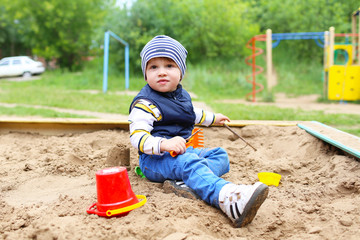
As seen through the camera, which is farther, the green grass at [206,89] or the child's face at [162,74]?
the green grass at [206,89]

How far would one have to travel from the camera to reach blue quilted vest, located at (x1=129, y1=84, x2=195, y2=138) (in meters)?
1.98

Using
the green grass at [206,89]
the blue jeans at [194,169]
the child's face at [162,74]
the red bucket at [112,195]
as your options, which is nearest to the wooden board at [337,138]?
the blue jeans at [194,169]

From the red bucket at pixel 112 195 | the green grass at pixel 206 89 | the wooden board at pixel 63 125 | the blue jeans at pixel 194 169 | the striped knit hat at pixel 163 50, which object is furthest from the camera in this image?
the green grass at pixel 206 89

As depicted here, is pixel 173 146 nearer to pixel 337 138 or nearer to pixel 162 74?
pixel 162 74

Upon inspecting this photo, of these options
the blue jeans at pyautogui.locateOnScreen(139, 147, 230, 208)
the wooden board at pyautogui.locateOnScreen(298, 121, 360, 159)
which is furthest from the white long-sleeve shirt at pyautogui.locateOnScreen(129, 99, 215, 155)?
the wooden board at pyautogui.locateOnScreen(298, 121, 360, 159)

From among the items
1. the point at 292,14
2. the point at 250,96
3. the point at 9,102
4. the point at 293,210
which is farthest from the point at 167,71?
the point at 292,14

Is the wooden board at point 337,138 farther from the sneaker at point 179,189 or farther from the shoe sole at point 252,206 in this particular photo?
the sneaker at point 179,189

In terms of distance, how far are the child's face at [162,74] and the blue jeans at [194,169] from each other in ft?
1.27

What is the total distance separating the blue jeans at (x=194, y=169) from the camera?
162 centimetres

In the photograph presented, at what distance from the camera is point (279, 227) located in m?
1.47

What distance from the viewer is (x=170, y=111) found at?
6.53 ft

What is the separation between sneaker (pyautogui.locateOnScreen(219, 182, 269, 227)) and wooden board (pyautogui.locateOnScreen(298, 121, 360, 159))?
876mm

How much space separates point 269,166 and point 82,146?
4.64ft

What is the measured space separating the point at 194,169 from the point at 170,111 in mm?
419
